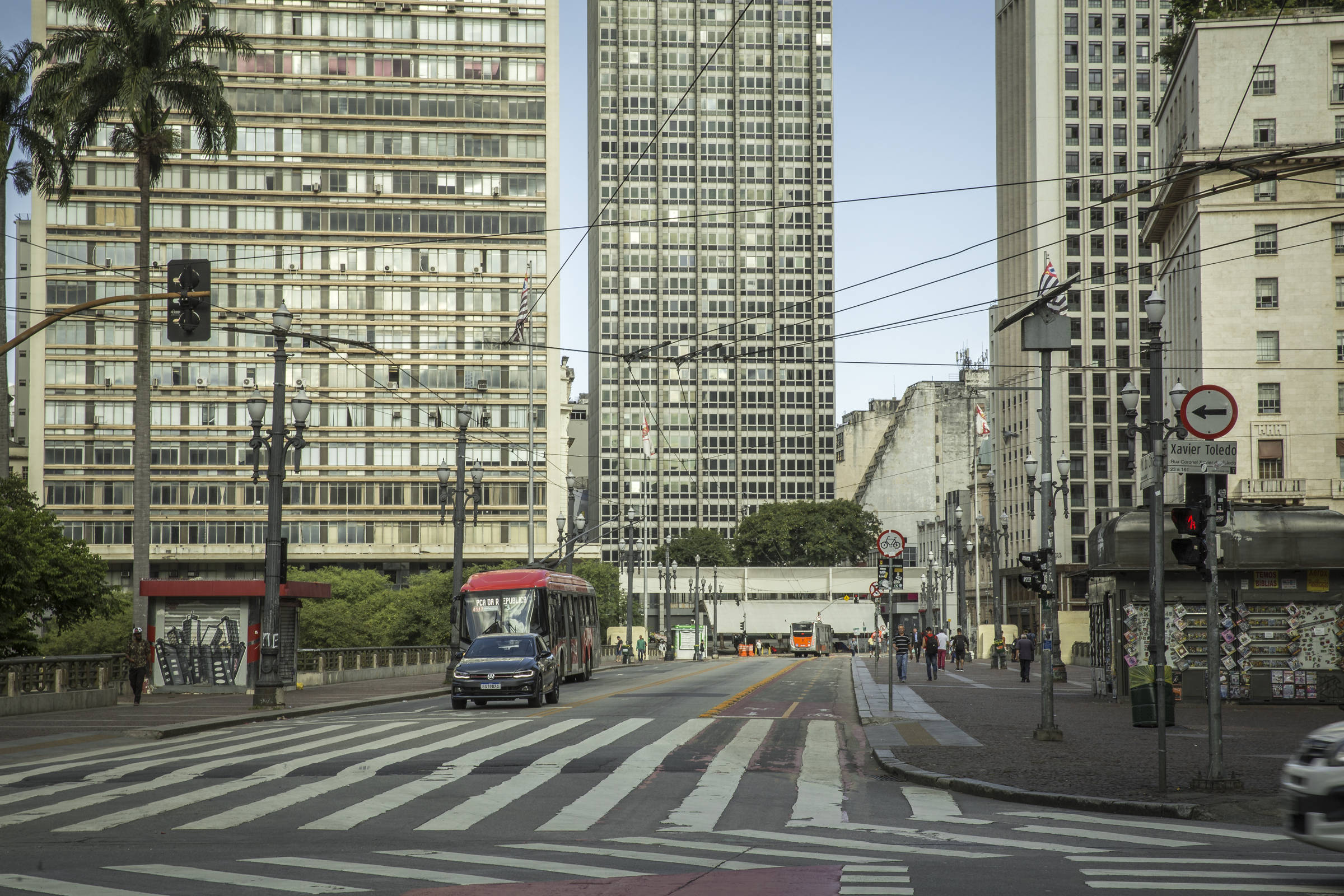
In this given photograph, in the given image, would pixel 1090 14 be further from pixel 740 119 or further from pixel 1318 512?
pixel 1318 512

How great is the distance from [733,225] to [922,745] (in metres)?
153

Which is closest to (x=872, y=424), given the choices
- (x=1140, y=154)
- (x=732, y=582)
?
(x=732, y=582)

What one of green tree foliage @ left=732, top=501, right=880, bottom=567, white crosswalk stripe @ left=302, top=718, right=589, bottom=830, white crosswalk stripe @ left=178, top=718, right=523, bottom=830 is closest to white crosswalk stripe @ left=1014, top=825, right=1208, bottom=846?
white crosswalk stripe @ left=302, top=718, right=589, bottom=830

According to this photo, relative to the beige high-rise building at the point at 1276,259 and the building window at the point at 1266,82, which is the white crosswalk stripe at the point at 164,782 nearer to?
the beige high-rise building at the point at 1276,259

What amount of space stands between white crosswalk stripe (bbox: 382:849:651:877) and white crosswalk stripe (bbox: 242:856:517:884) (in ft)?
1.46

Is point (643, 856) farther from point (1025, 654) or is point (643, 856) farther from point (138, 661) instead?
point (1025, 654)

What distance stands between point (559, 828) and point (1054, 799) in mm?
5179

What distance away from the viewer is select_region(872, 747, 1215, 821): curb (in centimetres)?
1337

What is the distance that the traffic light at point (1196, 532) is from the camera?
48.0ft

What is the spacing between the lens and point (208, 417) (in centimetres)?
9831

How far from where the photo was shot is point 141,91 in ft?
141

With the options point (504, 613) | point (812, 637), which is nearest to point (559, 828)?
point (504, 613)

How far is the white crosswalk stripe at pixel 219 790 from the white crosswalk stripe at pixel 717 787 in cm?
486

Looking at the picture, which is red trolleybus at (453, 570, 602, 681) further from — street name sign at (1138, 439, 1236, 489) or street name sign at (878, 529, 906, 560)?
street name sign at (1138, 439, 1236, 489)
